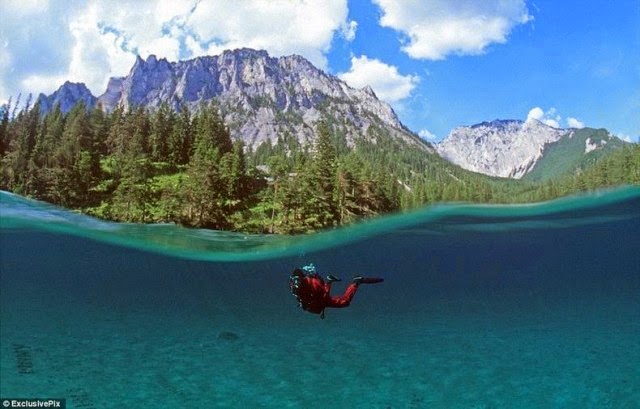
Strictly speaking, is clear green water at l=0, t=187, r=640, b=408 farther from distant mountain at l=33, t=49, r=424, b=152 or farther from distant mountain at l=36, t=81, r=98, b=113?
distant mountain at l=33, t=49, r=424, b=152

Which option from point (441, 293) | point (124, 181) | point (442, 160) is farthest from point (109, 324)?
point (441, 293)

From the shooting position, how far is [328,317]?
87.9 feet

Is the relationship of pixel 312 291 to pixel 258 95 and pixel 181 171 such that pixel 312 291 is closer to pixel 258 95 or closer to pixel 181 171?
pixel 181 171

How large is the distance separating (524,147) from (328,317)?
43.2 ft

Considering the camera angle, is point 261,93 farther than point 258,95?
Yes

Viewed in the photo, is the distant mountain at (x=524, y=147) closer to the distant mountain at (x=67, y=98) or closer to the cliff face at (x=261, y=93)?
the cliff face at (x=261, y=93)

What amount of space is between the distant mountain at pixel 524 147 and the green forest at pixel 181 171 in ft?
2.42

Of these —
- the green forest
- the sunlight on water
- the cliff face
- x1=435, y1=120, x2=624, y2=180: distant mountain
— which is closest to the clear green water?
the sunlight on water

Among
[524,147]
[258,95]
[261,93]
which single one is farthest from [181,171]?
[261,93]

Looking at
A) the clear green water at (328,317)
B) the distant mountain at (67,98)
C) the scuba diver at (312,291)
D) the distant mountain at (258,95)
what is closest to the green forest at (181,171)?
the distant mountain at (67,98)

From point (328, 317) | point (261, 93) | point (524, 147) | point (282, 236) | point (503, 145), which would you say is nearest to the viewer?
point (282, 236)

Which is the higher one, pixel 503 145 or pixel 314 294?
pixel 503 145

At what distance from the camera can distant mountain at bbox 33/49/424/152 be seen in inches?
749

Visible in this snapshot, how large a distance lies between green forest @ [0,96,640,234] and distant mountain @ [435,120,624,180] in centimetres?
74
